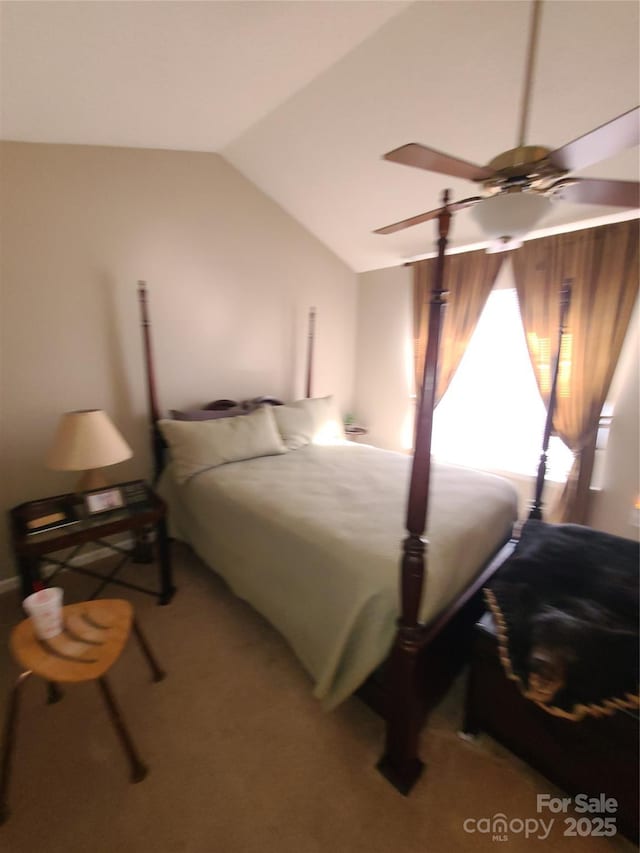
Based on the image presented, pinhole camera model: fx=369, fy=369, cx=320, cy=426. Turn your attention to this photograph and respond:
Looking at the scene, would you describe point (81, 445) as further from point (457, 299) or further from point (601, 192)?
point (457, 299)

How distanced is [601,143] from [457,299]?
1964 mm

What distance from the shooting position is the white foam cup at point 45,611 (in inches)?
48.3

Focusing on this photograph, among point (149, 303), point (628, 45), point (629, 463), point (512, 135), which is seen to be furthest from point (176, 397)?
point (628, 45)

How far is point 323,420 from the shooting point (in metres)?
2.96

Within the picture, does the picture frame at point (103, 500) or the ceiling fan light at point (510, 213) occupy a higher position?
the ceiling fan light at point (510, 213)

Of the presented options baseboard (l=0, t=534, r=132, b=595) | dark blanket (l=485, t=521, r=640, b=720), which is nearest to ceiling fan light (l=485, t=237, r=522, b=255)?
dark blanket (l=485, t=521, r=640, b=720)

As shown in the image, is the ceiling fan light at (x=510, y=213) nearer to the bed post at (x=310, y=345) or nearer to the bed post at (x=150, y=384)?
the bed post at (x=150, y=384)

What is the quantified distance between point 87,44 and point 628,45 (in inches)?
79.4

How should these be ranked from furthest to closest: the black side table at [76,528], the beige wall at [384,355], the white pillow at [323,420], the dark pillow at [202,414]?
the beige wall at [384,355]
the white pillow at [323,420]
the dark pillow at [202,414]
the black side table at [76,528]

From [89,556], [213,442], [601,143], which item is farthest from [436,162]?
[89,556]

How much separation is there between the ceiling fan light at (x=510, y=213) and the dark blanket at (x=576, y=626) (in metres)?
1.03

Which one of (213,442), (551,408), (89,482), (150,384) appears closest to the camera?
(551,408)

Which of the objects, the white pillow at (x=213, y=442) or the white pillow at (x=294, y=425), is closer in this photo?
the white pillow at (x=213, y=442)

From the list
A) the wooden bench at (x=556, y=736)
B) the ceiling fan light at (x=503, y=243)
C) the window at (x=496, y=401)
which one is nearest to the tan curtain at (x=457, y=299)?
the window at (x=496, y=401)
